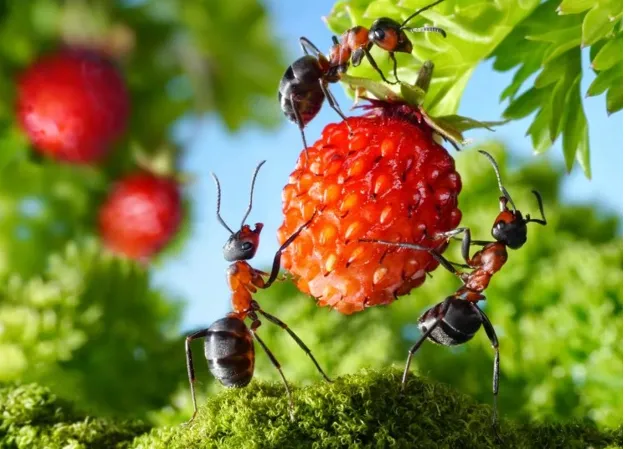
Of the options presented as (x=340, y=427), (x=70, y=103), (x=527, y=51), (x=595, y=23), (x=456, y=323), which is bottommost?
(x=340, y=427)

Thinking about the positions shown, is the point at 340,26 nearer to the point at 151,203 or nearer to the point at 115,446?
the point at 115,446

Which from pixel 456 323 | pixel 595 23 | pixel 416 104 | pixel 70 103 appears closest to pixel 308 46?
pixel 416 104

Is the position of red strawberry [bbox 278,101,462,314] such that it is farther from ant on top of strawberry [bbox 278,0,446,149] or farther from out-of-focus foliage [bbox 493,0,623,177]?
out-of-focus foliage [bbox 493,0,623,177]

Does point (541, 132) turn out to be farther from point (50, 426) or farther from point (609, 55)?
point (50, 426)

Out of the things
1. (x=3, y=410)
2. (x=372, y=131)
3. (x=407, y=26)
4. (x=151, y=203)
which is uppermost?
(x=151, y=203)

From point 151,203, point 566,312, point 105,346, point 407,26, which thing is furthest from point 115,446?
point 151,203

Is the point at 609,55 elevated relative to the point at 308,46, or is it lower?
lower

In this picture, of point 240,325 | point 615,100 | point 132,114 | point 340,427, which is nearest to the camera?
point 340,427

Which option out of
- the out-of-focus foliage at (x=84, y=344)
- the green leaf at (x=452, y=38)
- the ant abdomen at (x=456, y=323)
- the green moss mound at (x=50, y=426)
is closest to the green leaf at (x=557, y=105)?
the green leaf at (x=452, y=38)
